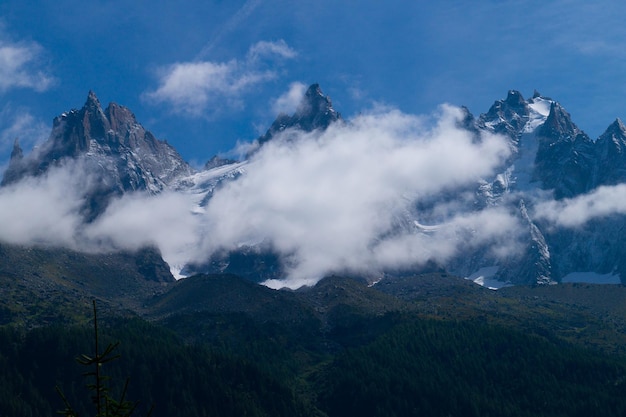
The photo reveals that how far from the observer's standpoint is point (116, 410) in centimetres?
5141

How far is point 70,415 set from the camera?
4850 centimetres

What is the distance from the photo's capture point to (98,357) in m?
48.8

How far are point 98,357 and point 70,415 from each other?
3662mm

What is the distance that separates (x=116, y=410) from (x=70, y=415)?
3.54m

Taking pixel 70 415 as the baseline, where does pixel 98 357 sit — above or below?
above

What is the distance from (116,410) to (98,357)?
4.57 meters
